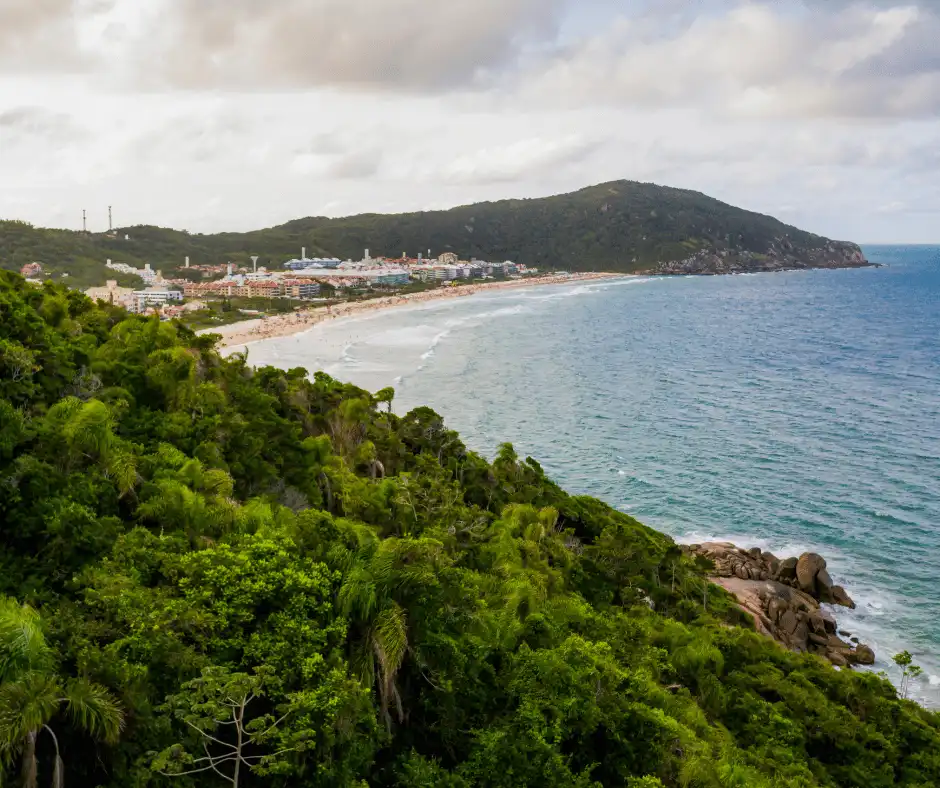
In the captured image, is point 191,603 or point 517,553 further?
point 517,553

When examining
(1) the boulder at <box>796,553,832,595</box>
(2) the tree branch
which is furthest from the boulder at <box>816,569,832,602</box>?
(2) the tree branch

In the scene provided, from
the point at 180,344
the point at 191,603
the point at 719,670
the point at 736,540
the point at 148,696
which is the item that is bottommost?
the point at 736,540

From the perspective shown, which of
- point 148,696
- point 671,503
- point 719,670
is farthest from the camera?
point 671,503

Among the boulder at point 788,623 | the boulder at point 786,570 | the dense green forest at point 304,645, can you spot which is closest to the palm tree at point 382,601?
the dense green forest at point 304,645

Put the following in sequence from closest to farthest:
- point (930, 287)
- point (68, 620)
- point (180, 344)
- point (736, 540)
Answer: point (68, 620) < point (180, 344) < point (736, 540) < point (930, 287)

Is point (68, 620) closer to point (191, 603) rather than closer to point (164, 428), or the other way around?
point (191, 603)

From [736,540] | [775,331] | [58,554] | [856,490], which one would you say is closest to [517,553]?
[58,554]

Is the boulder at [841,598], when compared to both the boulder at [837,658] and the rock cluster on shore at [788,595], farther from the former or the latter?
the boulder at [837,658]
